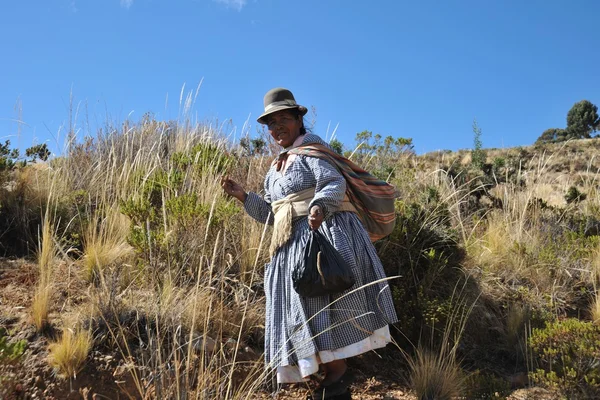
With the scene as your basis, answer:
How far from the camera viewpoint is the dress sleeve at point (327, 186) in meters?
2.55

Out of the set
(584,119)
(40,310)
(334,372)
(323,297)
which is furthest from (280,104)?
(584,119)

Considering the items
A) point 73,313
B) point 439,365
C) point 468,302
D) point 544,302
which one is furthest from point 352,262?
point 544,302

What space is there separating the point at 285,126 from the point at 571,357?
243 cm

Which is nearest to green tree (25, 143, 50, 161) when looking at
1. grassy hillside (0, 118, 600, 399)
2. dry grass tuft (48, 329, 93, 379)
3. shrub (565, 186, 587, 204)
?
grassy hillside (0, 118, 600, 399)

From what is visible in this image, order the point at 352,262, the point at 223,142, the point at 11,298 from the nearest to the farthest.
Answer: the point at 352,262 → the point at 11,298 → the point at 223,142

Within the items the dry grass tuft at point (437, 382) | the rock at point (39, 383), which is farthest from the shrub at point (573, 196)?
the rock at point (39, 383)

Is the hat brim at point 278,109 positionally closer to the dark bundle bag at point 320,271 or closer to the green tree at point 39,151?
the dark bundle bag at point 320,271

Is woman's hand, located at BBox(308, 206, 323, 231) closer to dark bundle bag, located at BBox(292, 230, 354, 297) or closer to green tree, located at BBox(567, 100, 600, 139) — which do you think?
dark bundle bag, located at BBox(292, 230, 354, 297)

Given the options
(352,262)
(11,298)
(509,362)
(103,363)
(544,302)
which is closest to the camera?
(352,262)

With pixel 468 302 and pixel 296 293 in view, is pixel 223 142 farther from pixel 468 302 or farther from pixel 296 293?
pixel 296 293

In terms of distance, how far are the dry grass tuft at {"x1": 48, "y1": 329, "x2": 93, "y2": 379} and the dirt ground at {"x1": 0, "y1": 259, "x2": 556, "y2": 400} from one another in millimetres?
48

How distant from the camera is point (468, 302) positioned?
14.7ft

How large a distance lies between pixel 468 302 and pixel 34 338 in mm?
3595

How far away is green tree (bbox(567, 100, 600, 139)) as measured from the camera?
111ft
